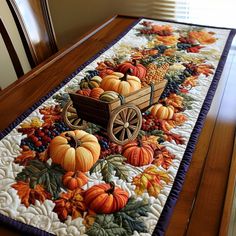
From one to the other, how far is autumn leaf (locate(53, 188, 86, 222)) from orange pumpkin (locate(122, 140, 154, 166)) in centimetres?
16

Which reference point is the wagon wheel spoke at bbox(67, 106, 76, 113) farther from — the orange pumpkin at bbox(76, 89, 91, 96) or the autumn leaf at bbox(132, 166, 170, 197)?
the autumn leaf at bbox(132, 166, 170, 197)

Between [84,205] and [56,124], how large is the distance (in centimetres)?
31

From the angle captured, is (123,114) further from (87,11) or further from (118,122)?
(87,11)

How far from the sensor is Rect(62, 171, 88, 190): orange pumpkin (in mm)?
739

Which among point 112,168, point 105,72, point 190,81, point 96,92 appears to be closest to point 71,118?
point 96,92

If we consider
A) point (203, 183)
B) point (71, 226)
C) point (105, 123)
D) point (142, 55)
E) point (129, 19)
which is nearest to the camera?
point (71, 226)

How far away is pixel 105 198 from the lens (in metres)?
0.70

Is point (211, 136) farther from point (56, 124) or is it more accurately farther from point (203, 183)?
point (56, 124)

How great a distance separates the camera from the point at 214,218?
2.22 ft

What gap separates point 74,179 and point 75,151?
71 mm

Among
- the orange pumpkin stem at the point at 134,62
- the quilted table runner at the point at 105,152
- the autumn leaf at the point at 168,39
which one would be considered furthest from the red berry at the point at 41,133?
the autumn leaf at the point at 168,39

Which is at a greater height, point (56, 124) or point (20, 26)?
point (20, 26)

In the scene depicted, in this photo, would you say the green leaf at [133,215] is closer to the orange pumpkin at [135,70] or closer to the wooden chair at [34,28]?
the orange pumpkin at [135,70]

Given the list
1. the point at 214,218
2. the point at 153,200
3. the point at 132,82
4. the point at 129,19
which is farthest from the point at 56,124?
the point at 129,19
